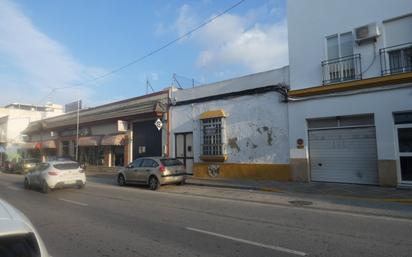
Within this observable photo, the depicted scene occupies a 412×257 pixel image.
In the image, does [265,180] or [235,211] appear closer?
[235,211]

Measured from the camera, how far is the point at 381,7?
14367 mm

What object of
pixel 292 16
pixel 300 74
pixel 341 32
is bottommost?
pixel 300 74

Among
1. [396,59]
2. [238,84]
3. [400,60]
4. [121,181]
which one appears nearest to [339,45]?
[396,59]

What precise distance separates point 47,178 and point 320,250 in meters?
13.5

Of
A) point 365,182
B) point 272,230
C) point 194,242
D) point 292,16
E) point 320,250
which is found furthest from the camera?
point 292,16

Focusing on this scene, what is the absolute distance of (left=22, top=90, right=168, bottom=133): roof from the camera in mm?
24039

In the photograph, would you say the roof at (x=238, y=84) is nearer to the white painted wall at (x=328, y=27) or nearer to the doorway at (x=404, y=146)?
the white painted wall at (x=328, y=27)

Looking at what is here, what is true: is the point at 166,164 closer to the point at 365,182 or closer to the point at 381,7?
the point at 365,182

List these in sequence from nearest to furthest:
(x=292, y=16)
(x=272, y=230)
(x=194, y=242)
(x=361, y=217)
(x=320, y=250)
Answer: (x=320, y=250) < (x=194, y=242) < (x=272, y=230) < (x=361, y=217) < (x=292, y=16)

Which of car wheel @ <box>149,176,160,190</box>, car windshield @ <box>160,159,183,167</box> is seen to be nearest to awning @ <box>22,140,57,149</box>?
car wheel @ <box>149,176,160,190</box>

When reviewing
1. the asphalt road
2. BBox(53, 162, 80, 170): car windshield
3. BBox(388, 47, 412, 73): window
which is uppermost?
Answer: BBox(388, 47, 412, 73): window

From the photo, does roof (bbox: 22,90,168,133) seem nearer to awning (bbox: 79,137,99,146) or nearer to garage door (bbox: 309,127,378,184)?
awning (bbox: 79,137,99,146)

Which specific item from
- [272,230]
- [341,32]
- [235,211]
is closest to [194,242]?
[272,230]

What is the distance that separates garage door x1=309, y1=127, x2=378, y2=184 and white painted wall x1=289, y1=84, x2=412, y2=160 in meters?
0.55
